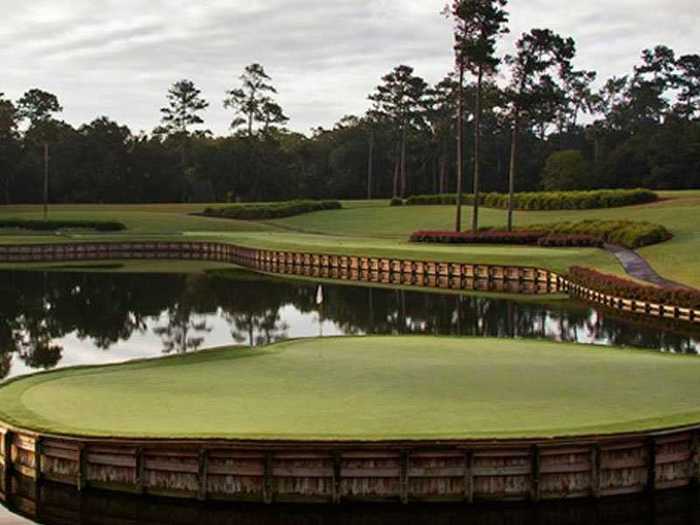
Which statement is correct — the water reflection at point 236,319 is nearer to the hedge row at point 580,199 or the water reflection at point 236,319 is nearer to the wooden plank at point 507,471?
the wooden plank at point 507,471

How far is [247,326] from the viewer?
4212 cm

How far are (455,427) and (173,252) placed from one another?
71.7m

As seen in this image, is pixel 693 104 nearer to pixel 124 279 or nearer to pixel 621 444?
pixel 124 279

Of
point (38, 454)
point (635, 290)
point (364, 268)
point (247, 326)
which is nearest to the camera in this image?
point (38, 454)

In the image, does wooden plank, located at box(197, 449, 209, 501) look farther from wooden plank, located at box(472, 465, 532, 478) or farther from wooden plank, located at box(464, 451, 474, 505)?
wooden plank, located at box(472, 465, 532, 478)

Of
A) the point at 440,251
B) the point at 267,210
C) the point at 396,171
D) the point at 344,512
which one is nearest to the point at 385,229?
the point at 267,210

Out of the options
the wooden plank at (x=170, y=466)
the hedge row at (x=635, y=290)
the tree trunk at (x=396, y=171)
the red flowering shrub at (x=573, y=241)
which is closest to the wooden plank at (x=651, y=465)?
the wooden plank at (x=170, y=466)

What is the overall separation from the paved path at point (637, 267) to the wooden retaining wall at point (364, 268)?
3.10m

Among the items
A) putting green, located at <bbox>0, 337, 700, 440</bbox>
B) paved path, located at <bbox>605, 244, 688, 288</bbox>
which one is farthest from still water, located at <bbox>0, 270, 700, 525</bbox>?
paved path, located at <bbox>605, 244, 688, 288</bbox>

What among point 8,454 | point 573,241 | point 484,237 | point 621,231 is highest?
point 621,231

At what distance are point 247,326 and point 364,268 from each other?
2818 cm

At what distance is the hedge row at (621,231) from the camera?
66.7 meters

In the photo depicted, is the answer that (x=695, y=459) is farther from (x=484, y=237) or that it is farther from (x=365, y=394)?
(x=484, y=237)

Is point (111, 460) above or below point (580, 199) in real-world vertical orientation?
below
